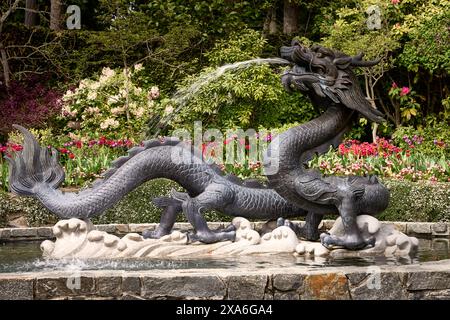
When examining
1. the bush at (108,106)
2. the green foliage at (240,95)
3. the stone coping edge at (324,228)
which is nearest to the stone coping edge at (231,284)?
the stone coping edge at (324,228)

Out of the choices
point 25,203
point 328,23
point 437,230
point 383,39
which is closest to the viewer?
point 437,230

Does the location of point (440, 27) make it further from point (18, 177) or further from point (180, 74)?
point (18, 177)

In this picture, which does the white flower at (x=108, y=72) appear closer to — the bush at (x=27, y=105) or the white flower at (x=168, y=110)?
the bush at (x=27, y=105)

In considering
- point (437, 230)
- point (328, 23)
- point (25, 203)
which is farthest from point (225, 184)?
point (328, 23)

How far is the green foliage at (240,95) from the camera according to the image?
14.7 m

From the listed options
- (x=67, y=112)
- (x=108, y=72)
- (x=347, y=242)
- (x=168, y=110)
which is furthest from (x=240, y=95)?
(x=347, y=242)

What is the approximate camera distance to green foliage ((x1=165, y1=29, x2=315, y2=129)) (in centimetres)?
1473

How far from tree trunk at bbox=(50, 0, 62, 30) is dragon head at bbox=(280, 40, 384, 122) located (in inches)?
400

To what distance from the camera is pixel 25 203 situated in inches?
392

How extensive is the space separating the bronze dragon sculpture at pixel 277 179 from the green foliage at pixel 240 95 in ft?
23.1

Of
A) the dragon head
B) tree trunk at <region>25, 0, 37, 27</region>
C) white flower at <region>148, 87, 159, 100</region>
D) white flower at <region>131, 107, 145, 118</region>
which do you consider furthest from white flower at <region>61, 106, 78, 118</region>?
the dragon head

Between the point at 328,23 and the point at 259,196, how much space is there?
31.3 ft

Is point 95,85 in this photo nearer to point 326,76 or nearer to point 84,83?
point 84,83

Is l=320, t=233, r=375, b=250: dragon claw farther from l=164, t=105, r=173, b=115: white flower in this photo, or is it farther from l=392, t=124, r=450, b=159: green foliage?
l=164, t=105, r=173, b=115: white flower
